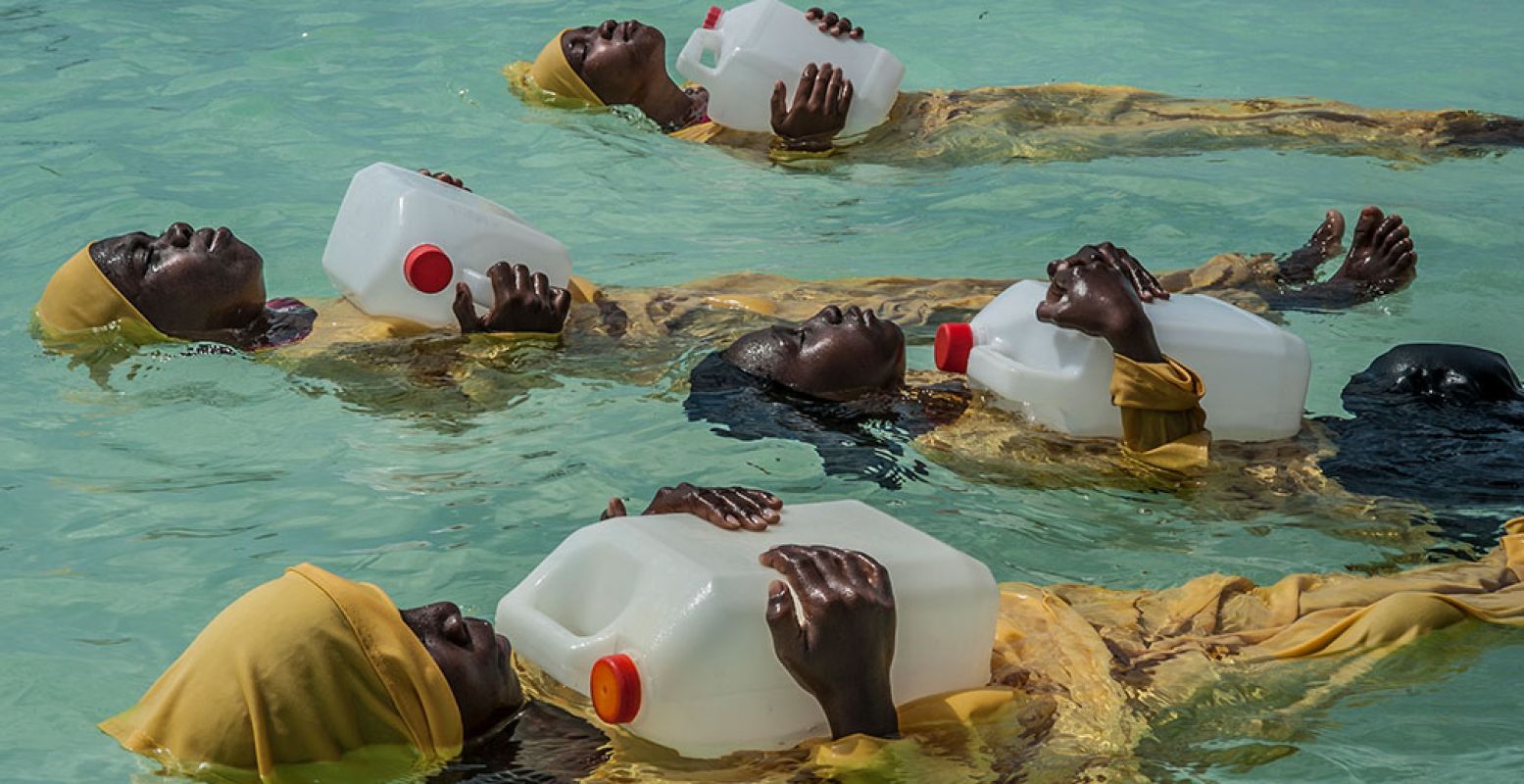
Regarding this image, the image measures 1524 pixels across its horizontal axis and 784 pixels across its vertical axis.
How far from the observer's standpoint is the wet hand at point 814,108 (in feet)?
20.4

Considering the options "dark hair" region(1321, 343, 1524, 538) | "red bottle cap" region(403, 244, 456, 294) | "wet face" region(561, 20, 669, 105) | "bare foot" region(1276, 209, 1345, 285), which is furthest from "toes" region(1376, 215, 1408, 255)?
"wet face" region(561, 20, 669, 105)

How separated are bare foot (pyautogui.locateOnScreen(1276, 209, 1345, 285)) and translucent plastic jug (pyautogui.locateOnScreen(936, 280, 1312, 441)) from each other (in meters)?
1.29

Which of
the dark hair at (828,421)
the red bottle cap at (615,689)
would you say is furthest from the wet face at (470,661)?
the dark hair at (828,421)

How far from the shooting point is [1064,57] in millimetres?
8539

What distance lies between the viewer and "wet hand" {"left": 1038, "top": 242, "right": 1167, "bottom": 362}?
3.50 metres

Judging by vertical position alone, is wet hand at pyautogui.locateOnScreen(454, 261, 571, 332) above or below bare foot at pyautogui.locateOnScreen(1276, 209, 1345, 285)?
below

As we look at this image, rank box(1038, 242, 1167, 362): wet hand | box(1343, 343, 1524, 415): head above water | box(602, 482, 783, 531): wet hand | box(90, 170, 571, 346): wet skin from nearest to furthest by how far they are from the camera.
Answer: box(602, 482, 783, 531): wet hand < box(1038, 242, 1167, 362): wet hand < box(1343, 343, 1524, 415): head above water < box(90, 170, 571, 346): wet skin

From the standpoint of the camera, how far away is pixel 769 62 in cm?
627

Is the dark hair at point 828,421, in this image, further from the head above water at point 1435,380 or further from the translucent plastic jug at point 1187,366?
the head above water at point 1435,380

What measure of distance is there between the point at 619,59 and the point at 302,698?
482 centimetres

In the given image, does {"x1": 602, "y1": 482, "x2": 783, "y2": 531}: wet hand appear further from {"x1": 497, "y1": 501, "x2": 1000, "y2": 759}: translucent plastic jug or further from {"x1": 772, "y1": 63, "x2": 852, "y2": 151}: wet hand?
{"x1": 772, "y1": 63, "x2": 852, "y2": 151}: wet hand

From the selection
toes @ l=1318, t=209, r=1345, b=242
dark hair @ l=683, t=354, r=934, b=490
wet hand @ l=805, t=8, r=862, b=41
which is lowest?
dark hair @ l=683, t=354, r=934, b=490

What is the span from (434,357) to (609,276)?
1303 millimetres

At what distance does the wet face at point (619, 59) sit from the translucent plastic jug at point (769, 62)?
41 centimetres
